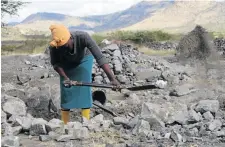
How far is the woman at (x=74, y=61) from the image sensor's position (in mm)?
5707

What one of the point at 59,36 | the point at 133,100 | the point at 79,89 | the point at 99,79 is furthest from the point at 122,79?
the point at 59,36

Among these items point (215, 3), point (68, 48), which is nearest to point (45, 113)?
point (68, 48)

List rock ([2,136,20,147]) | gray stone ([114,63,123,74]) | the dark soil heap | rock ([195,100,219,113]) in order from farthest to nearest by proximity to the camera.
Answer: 1. the dark soil heap
2. gray stone ([114,63,123,74])
3. rock ([195,100,219,113])
4. rock ([2,136,20,147])

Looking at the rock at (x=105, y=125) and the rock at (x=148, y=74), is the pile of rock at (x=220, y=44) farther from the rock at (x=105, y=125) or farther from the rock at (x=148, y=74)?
the rock at (x=105, y=125)

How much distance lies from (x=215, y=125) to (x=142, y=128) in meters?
0.98

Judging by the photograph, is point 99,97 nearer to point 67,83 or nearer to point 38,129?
point 67,83

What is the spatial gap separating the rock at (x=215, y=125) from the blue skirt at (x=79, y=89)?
1621mm

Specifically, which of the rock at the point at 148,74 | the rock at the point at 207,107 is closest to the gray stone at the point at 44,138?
the rock at the point at 207,107

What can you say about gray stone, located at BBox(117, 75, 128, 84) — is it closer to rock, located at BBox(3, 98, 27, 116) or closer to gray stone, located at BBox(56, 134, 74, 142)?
rock, located at BBox(3, 98, 27, 116)

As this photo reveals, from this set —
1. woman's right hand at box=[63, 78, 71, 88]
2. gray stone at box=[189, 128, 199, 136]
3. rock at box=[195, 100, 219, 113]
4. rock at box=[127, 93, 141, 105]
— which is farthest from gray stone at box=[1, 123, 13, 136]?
rock at box=[127, 93, 141, 105]

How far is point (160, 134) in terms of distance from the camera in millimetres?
5617

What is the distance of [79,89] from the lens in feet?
20.9

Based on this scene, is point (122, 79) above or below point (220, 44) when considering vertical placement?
below

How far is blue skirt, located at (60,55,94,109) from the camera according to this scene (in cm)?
629
